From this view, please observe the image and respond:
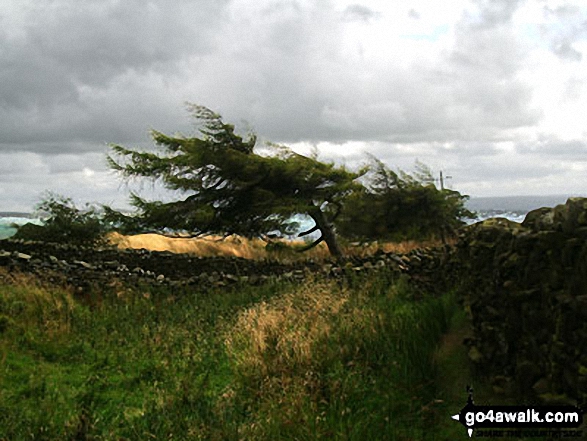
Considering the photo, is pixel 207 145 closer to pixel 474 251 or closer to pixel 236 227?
pixel 236 227

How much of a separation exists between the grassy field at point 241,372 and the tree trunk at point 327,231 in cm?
1124

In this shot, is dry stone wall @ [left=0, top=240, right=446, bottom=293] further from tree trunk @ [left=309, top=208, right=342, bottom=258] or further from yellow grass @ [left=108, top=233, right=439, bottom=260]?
yellow grass @ [left=108, top=233, right=439, bottom=260]

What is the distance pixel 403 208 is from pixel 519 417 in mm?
16854

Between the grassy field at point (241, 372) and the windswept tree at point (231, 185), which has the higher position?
the windswept tree at point (231, 185)

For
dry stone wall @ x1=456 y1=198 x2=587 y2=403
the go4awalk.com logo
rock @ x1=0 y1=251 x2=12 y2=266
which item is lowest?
the go4awalk.com logo

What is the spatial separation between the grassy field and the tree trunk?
36.9 feet

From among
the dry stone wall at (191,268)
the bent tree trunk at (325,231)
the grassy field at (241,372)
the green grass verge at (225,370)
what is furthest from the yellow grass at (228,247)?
the grassy field at (241,372)

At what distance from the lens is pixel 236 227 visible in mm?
21578

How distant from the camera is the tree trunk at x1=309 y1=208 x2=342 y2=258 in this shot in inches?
891

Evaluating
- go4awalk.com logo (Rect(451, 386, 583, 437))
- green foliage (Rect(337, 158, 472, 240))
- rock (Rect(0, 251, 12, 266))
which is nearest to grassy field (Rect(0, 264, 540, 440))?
→ go4awalk.com logo (Rect(451, 386, 583, 437))

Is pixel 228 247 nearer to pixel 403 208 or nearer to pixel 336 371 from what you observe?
pixel 403 208

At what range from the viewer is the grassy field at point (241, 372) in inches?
222

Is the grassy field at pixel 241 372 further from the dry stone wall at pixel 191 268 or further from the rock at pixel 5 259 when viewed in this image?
the rock at pixel 5 259

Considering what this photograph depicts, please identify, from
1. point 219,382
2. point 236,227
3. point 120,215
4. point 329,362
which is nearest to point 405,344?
point 329,362
